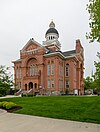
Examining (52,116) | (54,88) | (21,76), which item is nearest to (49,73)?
(54,88)

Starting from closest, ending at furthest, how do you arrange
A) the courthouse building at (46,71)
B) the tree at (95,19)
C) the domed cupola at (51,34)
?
1. the tree at (95,19)
2. the courthouse building at (46,71)
3. the domed cupola at (51,34)

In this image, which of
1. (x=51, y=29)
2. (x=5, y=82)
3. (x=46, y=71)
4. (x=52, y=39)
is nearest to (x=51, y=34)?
(x=52, y=39)

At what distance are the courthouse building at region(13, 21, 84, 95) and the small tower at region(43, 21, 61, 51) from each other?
7.43 m

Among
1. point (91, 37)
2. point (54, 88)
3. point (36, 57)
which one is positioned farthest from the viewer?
point (36, 57)

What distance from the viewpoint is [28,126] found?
982 cm

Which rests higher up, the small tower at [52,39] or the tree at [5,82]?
the small tower at [52,39]

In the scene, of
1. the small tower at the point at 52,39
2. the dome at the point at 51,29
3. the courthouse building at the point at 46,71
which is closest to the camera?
the courthouse building at the point at 46,71

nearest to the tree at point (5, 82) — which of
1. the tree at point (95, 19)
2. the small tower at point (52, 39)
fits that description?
the tree at point (95, 19)

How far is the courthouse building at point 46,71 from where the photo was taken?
49.9m

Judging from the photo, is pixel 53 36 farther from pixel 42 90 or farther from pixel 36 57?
pixel 42 90

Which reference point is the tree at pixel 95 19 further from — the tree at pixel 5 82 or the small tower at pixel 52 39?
the small tower at pixel 52 39

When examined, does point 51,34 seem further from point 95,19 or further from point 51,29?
point 95,19

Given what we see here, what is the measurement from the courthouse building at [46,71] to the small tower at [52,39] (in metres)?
7.43

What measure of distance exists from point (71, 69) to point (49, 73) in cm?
609
